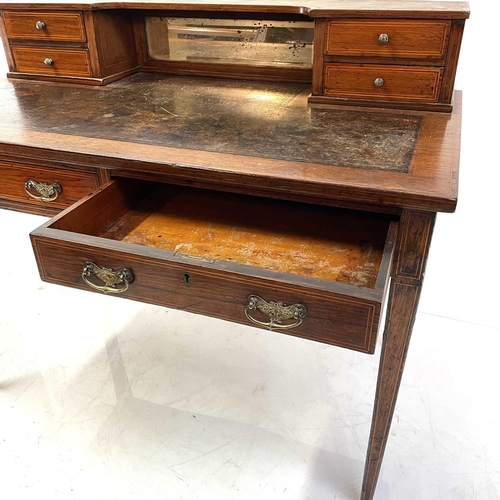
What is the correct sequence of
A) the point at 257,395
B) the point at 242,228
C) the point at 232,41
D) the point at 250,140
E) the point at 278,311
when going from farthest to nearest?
1. the point at 257,395
2. the point at 232,41
3. the point at 242,228
4. the point at 250,140
5. the point at 278,311

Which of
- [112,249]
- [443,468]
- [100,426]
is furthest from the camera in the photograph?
[100,426]

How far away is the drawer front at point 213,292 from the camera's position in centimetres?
77

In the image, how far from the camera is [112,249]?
2.83ft

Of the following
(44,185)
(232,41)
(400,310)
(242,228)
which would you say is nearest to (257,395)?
(242,228)

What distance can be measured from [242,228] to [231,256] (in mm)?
121

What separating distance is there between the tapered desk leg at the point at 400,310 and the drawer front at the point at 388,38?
1.58 ft

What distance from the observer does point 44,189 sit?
1.12 m

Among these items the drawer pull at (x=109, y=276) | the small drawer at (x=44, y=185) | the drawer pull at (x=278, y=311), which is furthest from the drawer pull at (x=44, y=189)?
the drawer pull at (x=278, y=311)

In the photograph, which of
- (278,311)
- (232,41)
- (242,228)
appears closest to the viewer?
Result: (278,311)

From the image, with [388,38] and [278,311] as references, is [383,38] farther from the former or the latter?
[278,311]

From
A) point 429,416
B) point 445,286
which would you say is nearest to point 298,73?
point 445,286

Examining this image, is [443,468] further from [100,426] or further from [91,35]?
[91,35]

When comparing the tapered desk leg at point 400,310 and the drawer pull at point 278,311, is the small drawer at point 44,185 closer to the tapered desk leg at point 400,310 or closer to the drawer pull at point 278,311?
the drawer pull at point 278,311

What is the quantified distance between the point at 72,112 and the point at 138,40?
1.38 ft
